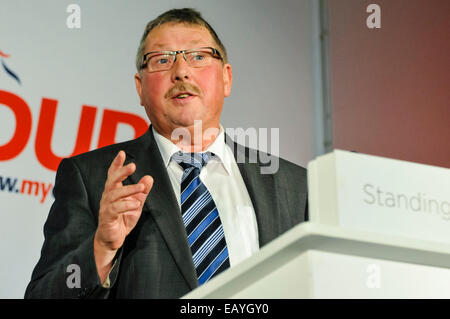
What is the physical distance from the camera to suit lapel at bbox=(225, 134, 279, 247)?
2.00 meters

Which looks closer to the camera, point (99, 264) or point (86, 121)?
point (99, 264)

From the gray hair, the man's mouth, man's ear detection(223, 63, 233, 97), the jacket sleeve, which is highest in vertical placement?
the gray hair

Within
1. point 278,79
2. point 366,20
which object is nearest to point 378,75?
point 366,20

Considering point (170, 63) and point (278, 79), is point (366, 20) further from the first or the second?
point (170, 63)

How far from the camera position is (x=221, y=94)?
2346 mm

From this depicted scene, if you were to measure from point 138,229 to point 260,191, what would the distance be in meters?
0.38

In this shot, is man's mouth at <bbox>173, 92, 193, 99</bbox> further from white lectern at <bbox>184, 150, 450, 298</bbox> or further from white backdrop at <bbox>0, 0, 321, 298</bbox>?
white lectern at <bbox>184, 150, 450, 298</bbox>

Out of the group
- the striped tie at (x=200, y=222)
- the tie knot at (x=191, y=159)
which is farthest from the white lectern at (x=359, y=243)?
the tie knot at (x=191, y=159)

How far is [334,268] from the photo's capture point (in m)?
0.95

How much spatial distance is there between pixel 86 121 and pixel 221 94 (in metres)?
0.51

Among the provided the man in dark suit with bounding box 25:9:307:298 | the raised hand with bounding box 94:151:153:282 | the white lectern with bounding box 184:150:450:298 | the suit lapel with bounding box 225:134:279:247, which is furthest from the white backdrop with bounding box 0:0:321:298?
the white lectern with bounding box 184:150:450:298

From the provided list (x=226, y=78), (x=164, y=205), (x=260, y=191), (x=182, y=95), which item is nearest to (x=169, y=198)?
(x=164, y=205)

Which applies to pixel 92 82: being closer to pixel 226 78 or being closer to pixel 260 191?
pixel 226 78

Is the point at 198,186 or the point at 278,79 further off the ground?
the point at 278,79
